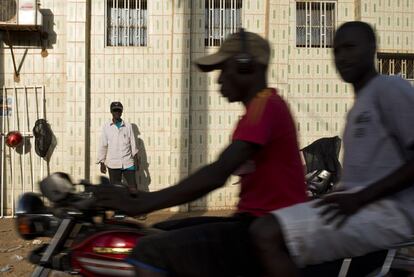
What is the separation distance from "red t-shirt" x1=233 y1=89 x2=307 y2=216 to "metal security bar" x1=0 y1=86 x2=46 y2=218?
7.83 metres

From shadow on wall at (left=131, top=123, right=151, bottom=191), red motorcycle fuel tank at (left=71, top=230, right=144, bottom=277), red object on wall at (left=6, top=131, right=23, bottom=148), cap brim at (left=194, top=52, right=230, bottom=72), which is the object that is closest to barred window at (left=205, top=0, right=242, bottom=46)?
shadow on wall at (left=131, top=123, right=151, bottom=191)

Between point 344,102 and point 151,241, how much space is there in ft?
27.3

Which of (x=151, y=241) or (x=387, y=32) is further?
(x=387, y=32)

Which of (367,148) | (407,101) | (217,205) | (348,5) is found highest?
(348,5)

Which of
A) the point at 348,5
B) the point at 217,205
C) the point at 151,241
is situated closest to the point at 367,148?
the point at 151,241

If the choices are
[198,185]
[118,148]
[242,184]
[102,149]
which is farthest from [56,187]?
[102,149]

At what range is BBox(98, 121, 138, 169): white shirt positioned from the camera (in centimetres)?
870

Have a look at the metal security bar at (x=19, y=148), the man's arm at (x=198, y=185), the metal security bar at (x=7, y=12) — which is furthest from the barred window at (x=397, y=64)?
the man's arm at (x=198, y=185)

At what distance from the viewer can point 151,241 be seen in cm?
206

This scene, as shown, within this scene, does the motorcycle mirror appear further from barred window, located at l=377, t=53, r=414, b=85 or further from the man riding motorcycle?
barred window, located at l=377, t=53, r=414, b=85

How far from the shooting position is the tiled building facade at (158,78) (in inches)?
373

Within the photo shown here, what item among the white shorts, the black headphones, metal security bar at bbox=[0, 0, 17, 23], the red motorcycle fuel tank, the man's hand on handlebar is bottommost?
A: the red motorcycle fuel tank

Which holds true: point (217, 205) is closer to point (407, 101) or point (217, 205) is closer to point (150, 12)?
point (150, 12)

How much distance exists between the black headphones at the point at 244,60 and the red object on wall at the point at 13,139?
7.51 m
